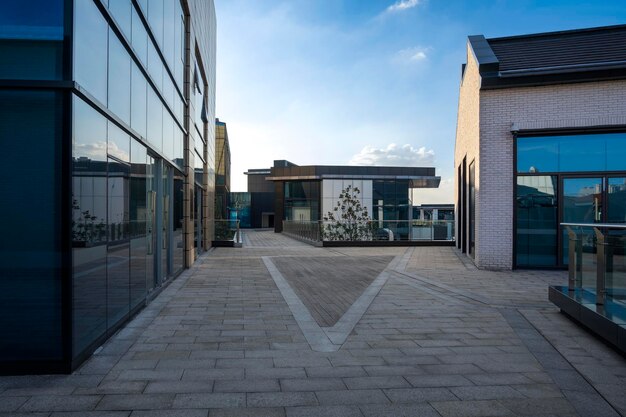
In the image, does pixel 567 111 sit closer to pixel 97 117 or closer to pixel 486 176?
pixel 486 176

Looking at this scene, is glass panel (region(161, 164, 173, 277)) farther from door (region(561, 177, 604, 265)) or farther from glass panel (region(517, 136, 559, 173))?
door (region(561, 177, 604, 265))

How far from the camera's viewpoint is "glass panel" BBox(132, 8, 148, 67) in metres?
7.24

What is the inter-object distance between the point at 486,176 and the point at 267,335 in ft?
29.6

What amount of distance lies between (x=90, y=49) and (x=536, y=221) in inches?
465

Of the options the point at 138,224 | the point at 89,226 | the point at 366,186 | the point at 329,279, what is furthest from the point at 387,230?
the point at 89,226

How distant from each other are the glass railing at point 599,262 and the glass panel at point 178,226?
8.05m

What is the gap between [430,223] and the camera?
24172 mm

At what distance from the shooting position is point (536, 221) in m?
13.4

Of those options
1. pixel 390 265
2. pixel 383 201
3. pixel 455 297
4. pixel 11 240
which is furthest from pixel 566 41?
pixel 383 201

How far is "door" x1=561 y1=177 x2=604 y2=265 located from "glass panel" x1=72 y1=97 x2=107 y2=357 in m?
11.4

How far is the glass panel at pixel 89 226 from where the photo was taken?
15.8 feet

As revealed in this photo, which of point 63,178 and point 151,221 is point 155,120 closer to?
point 151,221

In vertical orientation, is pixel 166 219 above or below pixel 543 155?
below

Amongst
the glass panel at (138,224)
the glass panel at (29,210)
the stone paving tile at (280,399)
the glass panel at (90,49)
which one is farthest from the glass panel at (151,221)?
the stone paving tile at (280,399)
